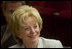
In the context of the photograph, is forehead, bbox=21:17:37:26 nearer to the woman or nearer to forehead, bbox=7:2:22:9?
the woman

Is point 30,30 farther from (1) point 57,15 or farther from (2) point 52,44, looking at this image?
(1) point 57,15

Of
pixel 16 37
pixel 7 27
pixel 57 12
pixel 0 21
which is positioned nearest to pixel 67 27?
pixel 57 12

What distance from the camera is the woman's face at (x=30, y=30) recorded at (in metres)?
1.46

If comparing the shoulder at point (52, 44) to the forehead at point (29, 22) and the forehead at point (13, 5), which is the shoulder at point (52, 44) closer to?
the forehead at point (29, 22)

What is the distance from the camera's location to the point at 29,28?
146 centimetres

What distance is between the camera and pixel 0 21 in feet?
9.46

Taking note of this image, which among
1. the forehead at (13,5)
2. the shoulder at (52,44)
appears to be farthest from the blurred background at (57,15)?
the shoulder at (52,44)

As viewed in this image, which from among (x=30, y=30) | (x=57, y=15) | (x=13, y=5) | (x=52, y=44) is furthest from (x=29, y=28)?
(x=57, y=15)

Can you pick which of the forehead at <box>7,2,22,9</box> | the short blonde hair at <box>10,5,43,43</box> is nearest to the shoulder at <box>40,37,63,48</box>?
the short blonde hair at <box>10,5,43,43</box>

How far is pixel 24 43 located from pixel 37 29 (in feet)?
0.51

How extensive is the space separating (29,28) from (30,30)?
0.01 m

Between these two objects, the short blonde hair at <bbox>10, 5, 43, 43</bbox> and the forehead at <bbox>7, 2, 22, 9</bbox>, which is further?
the forehead at <bbox>7, 2, 22, 9</bbox>

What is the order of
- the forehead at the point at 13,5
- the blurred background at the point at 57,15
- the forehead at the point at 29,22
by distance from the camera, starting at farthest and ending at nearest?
the blurred background at the point at 57,15
the forehead at the point at 13,5
the forehead at the point at 29,22

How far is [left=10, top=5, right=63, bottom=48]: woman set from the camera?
148cm
